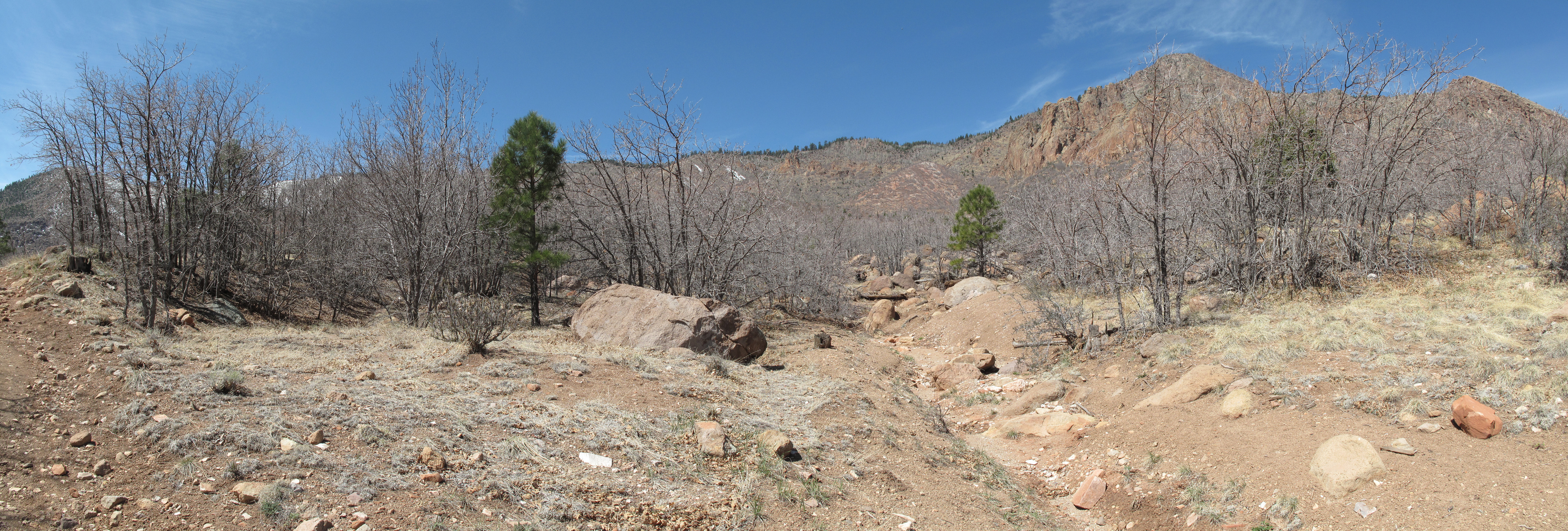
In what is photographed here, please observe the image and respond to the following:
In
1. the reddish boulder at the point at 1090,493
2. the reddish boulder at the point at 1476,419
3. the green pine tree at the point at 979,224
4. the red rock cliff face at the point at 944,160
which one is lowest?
the reddish boulder at the point at 1090,493

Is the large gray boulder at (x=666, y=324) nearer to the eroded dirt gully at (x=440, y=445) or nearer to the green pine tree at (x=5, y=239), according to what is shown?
the eroded dirt gully at (x=440, y=445)

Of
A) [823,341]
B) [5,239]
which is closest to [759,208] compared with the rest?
[823,341]

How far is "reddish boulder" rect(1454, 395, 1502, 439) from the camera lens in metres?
5.12

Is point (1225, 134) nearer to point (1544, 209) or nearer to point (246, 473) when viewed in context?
point (1544, 209)

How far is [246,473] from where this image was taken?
3.67m

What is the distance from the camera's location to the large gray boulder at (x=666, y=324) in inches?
416

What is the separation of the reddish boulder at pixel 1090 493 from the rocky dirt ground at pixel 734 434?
8cm

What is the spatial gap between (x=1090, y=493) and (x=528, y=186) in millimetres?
15422

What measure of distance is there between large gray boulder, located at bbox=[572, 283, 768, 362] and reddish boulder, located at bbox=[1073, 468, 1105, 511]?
602 centimetres

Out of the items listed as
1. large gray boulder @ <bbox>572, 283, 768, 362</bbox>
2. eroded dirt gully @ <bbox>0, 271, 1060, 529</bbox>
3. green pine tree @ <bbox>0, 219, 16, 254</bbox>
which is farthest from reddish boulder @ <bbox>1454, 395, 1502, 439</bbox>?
green pine tree @ <bbox>0, 219, 16, 254</bbox>

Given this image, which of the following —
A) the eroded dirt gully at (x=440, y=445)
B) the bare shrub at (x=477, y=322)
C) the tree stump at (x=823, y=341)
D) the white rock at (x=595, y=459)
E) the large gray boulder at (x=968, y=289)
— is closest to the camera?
the eroded dirt gully at (x=440, y=445)

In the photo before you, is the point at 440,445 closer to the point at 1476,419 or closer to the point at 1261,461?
the point at 1261,461

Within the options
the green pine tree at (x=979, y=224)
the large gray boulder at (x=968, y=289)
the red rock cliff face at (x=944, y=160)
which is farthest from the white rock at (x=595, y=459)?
the green pine tree at (x=979, y=224)

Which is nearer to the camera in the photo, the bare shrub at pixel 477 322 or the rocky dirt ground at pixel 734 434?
the rocky dirt ground at pixel 734 434
